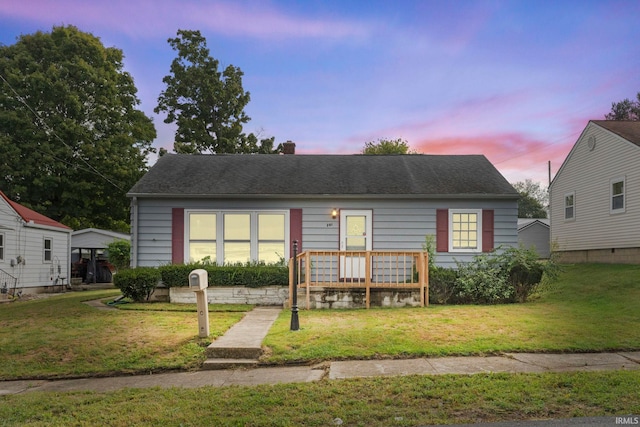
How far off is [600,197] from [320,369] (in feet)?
56.2

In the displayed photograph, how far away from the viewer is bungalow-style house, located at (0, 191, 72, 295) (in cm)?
1605

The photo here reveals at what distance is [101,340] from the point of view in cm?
702

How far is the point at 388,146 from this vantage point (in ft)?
132

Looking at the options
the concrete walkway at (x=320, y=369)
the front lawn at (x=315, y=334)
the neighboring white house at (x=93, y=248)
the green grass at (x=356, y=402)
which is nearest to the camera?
the green grass at (x=356, y=402)

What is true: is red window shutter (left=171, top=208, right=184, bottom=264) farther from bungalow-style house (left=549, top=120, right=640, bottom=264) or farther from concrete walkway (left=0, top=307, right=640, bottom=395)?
bungalow-style house (left=549, top=120, right=640, bottom=264)

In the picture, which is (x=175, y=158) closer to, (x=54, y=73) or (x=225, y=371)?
(x=225, y=371)

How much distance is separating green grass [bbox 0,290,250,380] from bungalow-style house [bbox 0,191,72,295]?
800 centimetres

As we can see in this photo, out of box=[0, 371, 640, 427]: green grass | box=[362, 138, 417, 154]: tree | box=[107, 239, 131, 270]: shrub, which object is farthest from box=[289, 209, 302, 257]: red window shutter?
box=[362, 138, 417, 154]: tree

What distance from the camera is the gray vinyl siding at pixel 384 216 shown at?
12648mm

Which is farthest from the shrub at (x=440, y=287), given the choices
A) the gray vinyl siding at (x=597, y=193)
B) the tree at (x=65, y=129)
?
the tree at (x=65, y=129)

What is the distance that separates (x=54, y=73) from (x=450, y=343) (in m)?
24.3

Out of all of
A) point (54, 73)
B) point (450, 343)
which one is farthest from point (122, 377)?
point (54, 73)

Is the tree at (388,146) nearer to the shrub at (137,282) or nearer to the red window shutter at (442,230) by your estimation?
the red window shutter at (442,230)

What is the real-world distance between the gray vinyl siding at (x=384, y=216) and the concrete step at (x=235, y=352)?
21.6ft
